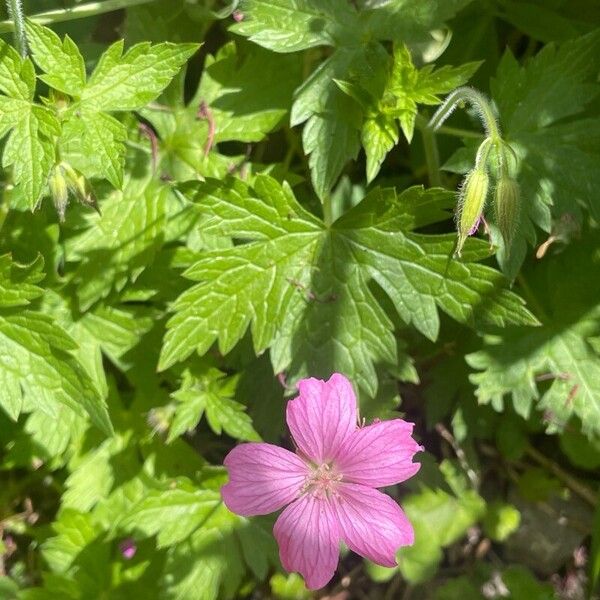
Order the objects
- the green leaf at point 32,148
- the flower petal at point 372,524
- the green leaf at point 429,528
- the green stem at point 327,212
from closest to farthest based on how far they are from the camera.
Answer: the flower petal at point 372,524, the green leaf at point 32,148, the green stem at point 327,212, the green leaf at point 429,528

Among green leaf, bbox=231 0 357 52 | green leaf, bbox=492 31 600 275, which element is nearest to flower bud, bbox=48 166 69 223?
green leaf, bbox=231 0 357 52

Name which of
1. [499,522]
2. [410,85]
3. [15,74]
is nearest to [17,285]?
[15,74]

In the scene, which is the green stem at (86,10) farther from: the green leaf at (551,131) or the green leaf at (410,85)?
the green leaf at (551,131)

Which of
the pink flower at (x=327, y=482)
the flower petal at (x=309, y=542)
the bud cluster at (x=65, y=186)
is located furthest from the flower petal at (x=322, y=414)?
the bud cluster at (x=65, y=186)

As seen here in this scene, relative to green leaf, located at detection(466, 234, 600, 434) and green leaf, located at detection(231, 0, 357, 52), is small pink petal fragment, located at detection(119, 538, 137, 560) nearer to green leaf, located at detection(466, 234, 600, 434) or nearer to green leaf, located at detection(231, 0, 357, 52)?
green leaf, located at detection(466, 234, 600, 434)

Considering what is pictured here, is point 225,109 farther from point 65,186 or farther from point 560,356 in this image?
point 560,356

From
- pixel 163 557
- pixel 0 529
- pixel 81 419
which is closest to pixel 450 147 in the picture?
pixel 81 419

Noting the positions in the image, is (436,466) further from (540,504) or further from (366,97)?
(366,97)
